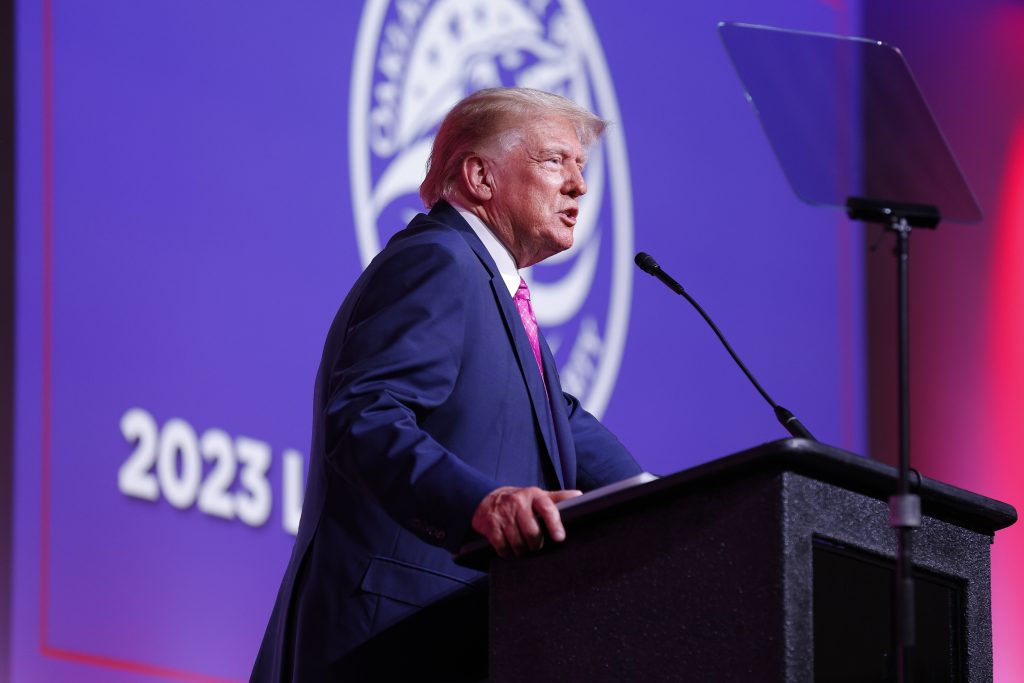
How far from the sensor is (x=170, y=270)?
2805 millimetres

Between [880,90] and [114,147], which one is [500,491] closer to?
[880,90]

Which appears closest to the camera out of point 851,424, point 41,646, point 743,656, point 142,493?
point 743,656

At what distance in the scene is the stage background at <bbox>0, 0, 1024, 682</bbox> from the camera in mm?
2594

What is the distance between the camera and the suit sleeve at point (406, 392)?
1831 millimetres

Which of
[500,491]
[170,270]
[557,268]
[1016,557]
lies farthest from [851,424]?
[500,491]


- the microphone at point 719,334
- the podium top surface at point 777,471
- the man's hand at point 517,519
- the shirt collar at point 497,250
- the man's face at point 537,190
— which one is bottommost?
the man's hand at point 517,519

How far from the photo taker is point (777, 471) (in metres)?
1.65

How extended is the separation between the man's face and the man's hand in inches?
29.2

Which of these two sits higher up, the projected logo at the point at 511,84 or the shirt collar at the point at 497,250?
the projected logo at the point at 511,84

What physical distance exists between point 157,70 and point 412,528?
1293 millimetres

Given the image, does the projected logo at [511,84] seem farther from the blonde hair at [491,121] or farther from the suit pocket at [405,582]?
the suit pocket at [405,582]

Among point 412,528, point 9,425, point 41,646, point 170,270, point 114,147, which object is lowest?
point 41,646

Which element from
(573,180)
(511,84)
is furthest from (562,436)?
(511,84)

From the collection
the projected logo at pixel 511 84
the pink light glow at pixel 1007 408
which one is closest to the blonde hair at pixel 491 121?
the projected logo at pixel 511 84
